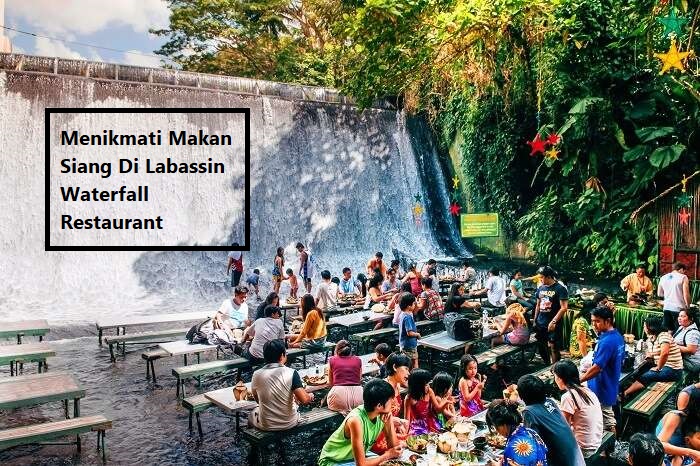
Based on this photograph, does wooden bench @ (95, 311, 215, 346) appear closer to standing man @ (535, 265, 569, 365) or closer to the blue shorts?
standing man @ (535, 265, 569, 365)

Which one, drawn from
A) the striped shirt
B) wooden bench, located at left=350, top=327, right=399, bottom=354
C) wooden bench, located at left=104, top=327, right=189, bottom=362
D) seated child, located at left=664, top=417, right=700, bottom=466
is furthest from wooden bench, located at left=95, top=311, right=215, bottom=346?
seated child, located at left=664, top=417, right=700, bottom=466

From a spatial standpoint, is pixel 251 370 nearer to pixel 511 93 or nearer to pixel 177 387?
pixel 177 387

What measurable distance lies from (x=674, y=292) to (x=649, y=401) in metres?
3.36

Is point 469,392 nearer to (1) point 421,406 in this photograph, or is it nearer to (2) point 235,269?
(1) point 421,406

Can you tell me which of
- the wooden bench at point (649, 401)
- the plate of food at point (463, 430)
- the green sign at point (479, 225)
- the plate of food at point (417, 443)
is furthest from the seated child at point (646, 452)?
the green sign at point (479, 225)

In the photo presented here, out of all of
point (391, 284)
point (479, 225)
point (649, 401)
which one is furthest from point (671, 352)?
point (479, 225)

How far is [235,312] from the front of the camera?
8180mm

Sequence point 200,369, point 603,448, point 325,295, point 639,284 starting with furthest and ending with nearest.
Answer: point 325,295 < point 639,284 < point 200,369 < point 603,448

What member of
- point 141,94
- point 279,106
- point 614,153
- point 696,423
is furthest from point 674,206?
point 141,94

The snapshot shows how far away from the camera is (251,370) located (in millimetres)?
7934

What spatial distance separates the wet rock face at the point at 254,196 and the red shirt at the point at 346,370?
8.33m

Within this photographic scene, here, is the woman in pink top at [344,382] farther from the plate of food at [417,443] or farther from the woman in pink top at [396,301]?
the woman in pink top at [396,301]

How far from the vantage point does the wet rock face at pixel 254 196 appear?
42.3 feet

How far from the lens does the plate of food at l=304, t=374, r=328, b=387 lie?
5.78 m
